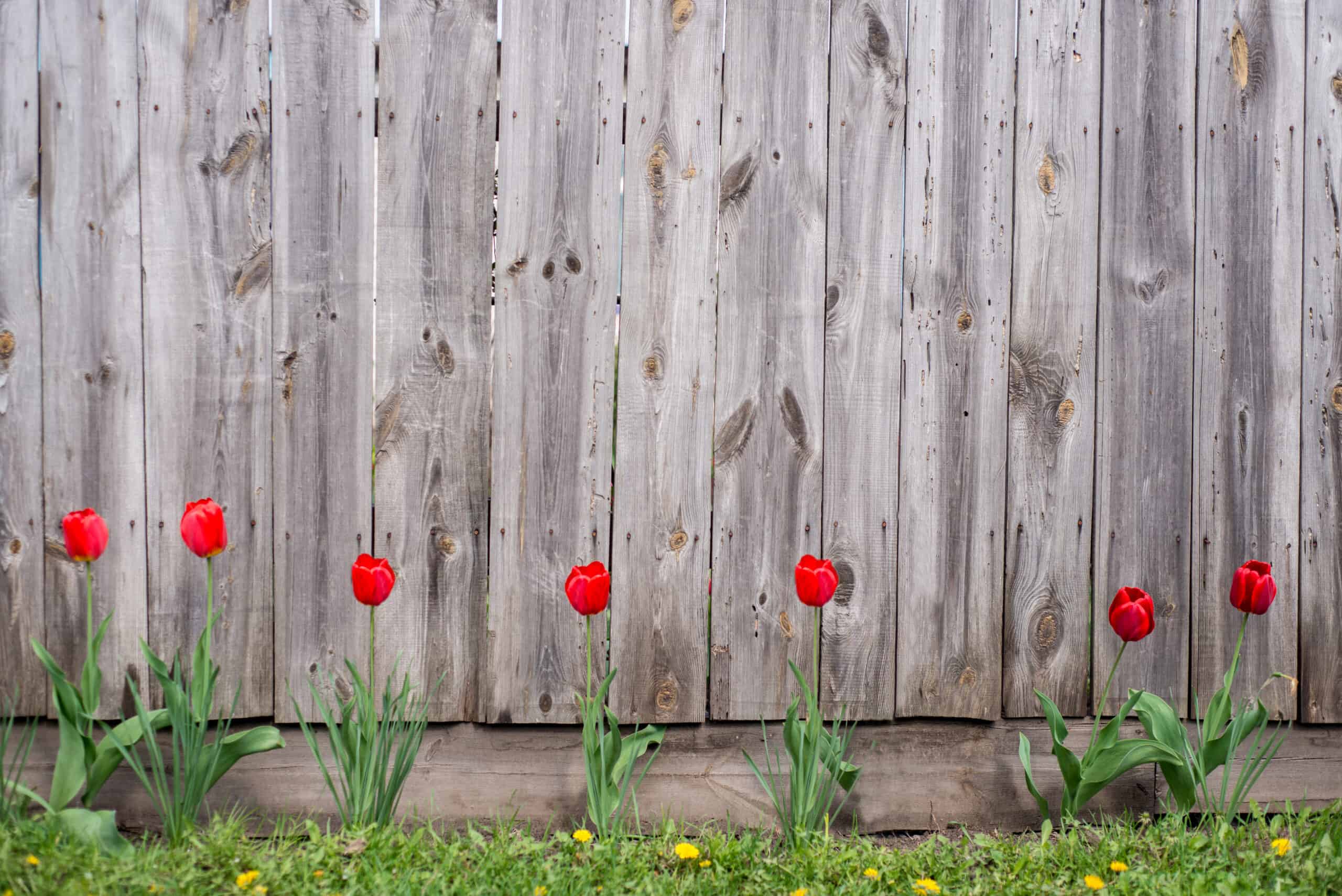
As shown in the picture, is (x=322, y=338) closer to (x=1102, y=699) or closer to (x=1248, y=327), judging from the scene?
(x=1102, y=699)

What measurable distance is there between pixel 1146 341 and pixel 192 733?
2.32 meters

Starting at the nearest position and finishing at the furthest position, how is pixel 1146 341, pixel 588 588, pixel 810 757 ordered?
pixel 588 588
pixel 810 757
pixel 1146 341

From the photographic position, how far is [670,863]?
1595 millimetres

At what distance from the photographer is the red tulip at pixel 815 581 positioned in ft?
5.33

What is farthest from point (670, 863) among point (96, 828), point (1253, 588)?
point (1253, 588)

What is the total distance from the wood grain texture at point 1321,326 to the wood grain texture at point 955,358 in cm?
79

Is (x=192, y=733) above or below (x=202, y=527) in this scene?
below

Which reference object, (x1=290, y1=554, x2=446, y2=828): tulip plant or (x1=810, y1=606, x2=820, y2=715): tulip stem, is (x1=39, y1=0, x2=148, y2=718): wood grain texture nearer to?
(x1=290, y1=554, x2=446, y2=828): tulip plant

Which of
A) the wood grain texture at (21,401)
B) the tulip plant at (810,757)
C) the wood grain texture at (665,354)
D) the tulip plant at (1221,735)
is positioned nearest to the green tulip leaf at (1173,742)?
the tulip plant at (1221,735)

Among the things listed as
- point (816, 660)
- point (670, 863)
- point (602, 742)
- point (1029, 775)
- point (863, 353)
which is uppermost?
point (863, 353)

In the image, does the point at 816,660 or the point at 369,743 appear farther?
the point at 816,660

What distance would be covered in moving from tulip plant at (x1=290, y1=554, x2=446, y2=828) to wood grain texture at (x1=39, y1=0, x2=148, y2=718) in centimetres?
Result: 49

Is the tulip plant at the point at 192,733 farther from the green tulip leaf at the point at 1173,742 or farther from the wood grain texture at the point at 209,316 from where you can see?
the green tulip leaf at the point at 1173,742

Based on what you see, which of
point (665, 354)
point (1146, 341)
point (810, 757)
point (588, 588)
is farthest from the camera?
point (1146, 341)
